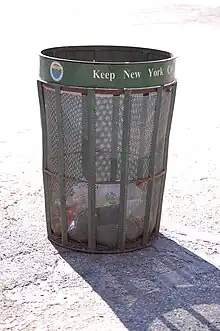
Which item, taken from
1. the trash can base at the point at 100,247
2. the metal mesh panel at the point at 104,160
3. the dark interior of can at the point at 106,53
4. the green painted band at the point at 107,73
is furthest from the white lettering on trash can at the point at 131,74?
the trash can base at the point at 100,247

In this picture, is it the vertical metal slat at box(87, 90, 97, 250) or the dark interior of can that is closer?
the vertical metal slat at box(87, 90, 97, 250)

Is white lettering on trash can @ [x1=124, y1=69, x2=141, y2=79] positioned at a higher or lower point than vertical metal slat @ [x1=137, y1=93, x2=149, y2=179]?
higher

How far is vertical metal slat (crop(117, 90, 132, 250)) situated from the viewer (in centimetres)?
346

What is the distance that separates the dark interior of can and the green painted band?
43 cm

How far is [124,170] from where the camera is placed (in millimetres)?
3607

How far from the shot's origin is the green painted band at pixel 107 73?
3369 millimetres

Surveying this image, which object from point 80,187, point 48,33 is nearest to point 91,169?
point 80,187

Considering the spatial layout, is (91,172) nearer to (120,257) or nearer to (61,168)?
(61,168)

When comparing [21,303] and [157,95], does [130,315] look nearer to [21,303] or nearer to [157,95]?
[21,303]

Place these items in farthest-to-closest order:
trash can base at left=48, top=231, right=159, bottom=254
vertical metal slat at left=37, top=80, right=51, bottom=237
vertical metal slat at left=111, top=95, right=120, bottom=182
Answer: trash can base at left=48, top=231, right=159, bottom=254, vertical metal slat at left=37, top=80, right=51, bottom=237, vertical metal slat at left=111, top=95, right=120, bottom=182

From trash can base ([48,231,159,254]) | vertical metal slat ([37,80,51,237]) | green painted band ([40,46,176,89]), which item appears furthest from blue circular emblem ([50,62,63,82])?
trash can base ([48,231,159,254])

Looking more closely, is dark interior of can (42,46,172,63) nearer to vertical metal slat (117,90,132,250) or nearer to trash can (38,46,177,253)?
trash can (38,46,177,253)

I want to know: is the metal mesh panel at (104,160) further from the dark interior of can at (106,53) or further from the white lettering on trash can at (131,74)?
the dark interior of can at (106,53)

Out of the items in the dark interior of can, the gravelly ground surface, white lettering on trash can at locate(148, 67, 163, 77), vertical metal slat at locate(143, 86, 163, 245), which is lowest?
the gravelly ground surface
